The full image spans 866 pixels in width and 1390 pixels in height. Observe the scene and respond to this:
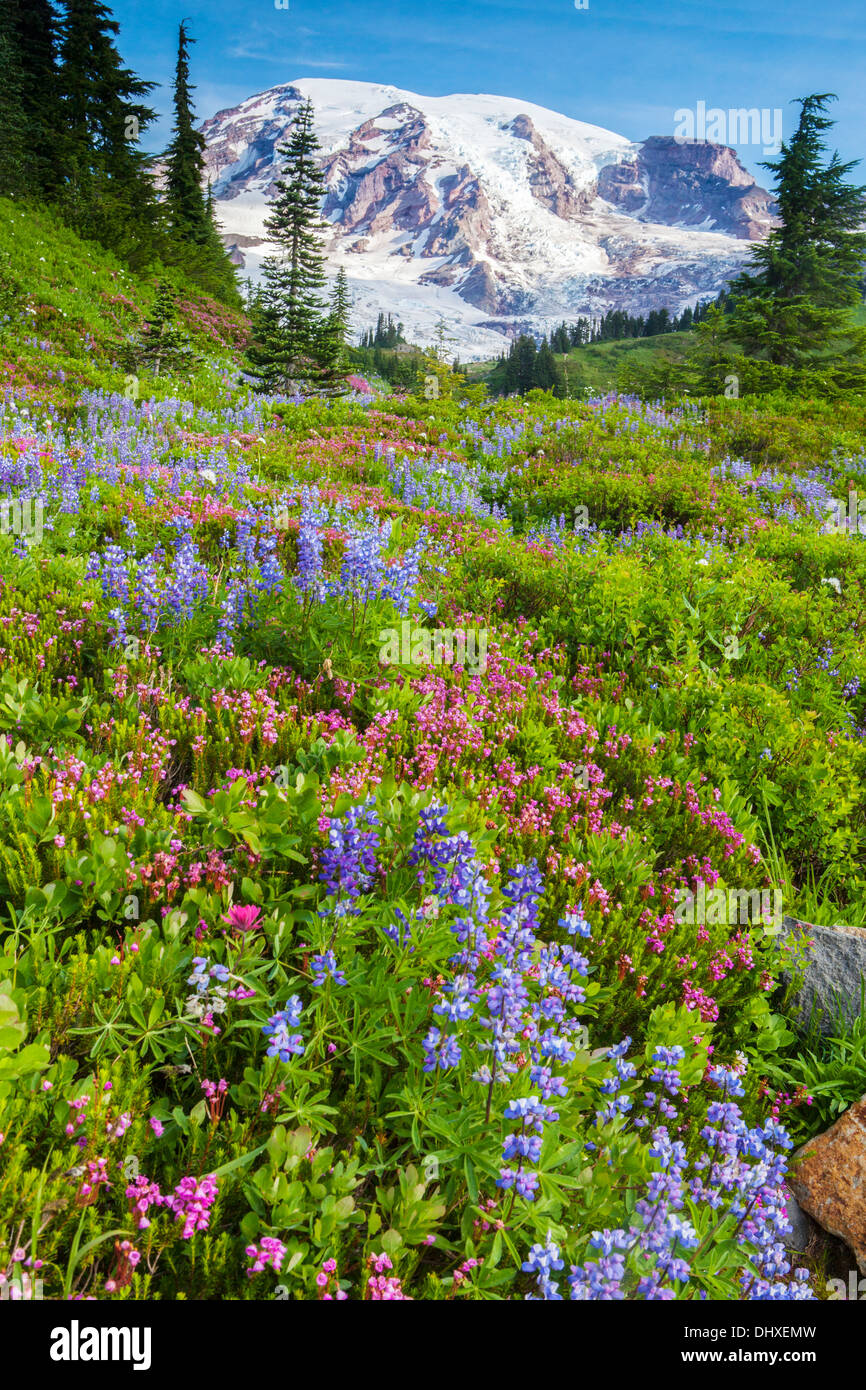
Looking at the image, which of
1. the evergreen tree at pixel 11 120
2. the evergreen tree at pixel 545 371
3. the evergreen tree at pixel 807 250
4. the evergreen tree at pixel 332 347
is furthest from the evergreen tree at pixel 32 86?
the evergreen tree at pixel 545 371

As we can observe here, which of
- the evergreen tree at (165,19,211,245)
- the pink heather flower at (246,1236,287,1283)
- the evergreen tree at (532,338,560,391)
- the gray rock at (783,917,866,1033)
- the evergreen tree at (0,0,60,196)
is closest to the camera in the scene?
the pink heather flower at (246,1236,287,1283)

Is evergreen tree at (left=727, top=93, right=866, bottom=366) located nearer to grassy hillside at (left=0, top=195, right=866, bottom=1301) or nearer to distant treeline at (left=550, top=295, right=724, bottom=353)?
grassy hillside at (left=0, top=195, right=866, bottom=1301)

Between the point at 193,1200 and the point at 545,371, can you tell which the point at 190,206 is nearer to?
the point at 193,1200

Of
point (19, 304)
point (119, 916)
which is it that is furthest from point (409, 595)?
point (19, 304)

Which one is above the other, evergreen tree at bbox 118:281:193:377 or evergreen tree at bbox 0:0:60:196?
evergreen tree at bbox 0:0:60:196

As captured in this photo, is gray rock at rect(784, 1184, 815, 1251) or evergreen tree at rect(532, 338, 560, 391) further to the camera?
evergreen tree at rect(532, 338, 560, 391)

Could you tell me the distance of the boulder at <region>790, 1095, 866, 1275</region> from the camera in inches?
113

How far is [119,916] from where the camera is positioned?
286 cm

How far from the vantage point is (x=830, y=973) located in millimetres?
3738

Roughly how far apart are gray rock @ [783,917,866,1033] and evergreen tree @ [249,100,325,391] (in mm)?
23981

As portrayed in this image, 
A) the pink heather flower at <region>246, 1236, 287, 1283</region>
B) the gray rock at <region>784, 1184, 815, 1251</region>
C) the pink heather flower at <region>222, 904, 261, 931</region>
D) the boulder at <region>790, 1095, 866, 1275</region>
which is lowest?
the gray rock at <region>784, 1184, 815, 1251</region>

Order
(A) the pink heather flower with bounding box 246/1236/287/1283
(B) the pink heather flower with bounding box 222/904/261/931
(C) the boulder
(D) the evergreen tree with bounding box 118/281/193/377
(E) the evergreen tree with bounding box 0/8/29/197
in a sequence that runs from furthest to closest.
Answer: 1. (E) the evergreen tree with bounding box 0/8/29/197
2. (D) the evergreen tree with bounding box 118/281/193/377
3. (C) the boulder
4. (B) the pink heather flower with bounding box 222/904/261/931
5. (A) the pink heather flower with bounding box 246/1236/287/1283

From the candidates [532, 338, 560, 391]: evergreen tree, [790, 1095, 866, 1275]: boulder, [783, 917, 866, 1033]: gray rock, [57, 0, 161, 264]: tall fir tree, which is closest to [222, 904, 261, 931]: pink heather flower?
[790, 1095, 866, 1275]: boulder

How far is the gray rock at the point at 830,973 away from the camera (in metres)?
3.66
